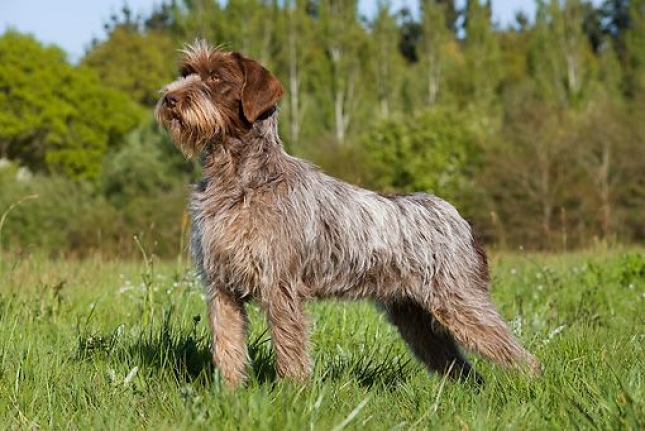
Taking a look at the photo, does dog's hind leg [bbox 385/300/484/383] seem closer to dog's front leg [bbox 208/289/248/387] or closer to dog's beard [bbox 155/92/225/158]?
dog's front leg [bbox 208/289/248/387]

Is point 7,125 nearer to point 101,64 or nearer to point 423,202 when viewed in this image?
point 101,64

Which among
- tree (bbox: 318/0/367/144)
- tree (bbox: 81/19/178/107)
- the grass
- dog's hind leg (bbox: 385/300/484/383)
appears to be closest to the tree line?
tree (bbox: 318/0/367/144)

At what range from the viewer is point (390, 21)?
5500cm

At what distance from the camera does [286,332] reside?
5520 millimetres

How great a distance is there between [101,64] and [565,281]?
218 feet

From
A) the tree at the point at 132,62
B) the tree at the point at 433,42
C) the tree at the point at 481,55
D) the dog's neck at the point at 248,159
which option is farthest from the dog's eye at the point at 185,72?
the tree at the point at 132,62

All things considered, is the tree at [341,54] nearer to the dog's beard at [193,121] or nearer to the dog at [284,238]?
the dog at [284,238]

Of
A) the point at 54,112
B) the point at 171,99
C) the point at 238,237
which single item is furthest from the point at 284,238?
the point at 54,112

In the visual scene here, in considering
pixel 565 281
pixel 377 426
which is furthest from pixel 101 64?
pixel 377 426

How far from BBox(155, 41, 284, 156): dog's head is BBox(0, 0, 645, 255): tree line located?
100 feet

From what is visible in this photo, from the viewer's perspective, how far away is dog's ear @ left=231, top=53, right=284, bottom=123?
5.73 metres

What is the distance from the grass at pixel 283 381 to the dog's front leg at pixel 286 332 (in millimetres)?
143

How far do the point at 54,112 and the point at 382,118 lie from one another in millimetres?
23463

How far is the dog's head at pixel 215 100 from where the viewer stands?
5.67m
